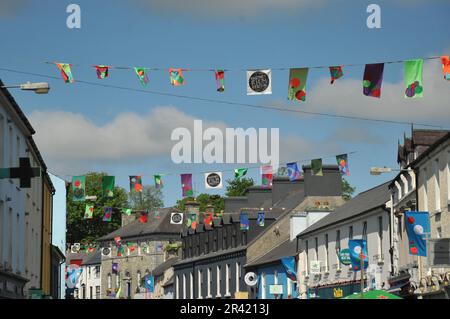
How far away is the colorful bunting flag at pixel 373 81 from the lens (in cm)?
2386

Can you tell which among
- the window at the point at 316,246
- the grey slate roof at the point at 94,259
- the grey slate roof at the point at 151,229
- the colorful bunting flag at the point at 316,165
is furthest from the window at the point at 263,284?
the grey slate roof at the point at 94,259

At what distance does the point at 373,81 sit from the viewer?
78.6 ft

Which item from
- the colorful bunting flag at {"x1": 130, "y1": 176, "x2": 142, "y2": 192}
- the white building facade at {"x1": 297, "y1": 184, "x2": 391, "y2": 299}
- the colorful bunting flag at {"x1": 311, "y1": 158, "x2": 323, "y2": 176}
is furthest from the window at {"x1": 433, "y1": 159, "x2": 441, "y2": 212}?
the colorful bunting flag at {"x1": 130, "y1": 176, "x2": 142, "y2": 192}

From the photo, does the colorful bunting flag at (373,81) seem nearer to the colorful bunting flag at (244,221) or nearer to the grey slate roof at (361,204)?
the grey slate roof at (361,204)

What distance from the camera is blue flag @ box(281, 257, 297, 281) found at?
5162 cm

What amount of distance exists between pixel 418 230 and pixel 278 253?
28.3 m

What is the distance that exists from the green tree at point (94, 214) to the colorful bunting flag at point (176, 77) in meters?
78.9

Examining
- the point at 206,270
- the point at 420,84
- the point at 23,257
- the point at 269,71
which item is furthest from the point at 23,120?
the point at 206,270

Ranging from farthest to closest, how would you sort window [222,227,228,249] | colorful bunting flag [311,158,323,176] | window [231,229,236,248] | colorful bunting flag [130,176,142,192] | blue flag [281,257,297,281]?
window [222,227,228,249]
window [231,229,236,248]
blue flag [281,257,297,281]
colorful bunting flag [130,176,142,192]
colorful bunting flag [311,158,323,176]

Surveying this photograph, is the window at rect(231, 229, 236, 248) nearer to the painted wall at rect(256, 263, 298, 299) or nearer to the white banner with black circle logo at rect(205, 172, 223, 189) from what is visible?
the painted wall at rect(256, 263, 298, 299)

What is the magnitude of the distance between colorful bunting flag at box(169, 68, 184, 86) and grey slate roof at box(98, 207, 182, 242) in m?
79.1

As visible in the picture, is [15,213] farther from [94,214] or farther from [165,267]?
[94,214]

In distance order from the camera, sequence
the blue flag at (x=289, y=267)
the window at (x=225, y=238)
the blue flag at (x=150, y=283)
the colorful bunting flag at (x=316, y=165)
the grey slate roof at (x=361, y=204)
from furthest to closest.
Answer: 1. the blue flag at (x=150, y=283)
2. the window at (x=225, y=238)
3. the blue flag at (x=289, y=267)
4. the grey slate roof at (x=361, y=204)
5. the colorful bunting flag at (x=316, y=165)
